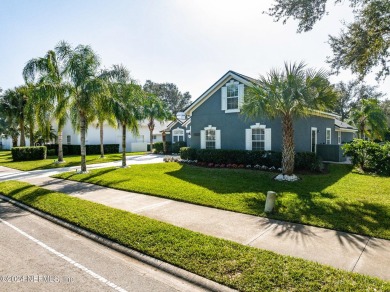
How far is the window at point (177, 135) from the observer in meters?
32.8

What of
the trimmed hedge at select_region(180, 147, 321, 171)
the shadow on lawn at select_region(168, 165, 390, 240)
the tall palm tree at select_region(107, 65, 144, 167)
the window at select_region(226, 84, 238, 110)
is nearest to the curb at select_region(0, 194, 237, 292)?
the shadow on lawn at select_region(168, 165, 390, 240)

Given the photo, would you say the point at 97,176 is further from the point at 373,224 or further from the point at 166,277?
the point at 373,224

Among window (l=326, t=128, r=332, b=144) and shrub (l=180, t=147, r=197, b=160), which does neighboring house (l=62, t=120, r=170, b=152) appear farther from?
window (l=326, t=128, r=332, b=144)

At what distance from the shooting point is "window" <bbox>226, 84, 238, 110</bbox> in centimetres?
1708

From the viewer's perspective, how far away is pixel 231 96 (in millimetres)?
17312

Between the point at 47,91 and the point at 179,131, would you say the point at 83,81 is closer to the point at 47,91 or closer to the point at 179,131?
the point at 47,91

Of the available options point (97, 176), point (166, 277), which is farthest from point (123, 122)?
point (166, 277)

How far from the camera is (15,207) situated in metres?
9.07

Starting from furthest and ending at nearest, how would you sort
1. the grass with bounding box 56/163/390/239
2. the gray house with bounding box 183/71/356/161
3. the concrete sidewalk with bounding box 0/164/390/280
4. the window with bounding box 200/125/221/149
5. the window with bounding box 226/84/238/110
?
the window with bounding box 200/125/221/149
the window with bounding box 226/84/238/110
the gray house with bounding box 183/71/356/161
the grass with bounding box 56/163/390/239
the concrete sidewalk with bounding box 0/164/390/280

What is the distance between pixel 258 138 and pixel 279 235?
36.2 ft

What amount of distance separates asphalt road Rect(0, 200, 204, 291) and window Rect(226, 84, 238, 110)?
13307 millimetres

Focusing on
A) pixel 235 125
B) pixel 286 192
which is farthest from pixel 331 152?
pixel 286 192

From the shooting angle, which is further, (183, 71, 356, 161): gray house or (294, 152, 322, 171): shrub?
(183, 71, 356, 161): gray house

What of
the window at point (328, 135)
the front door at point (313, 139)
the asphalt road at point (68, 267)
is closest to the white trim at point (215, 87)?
the front door at point (313, 139)
